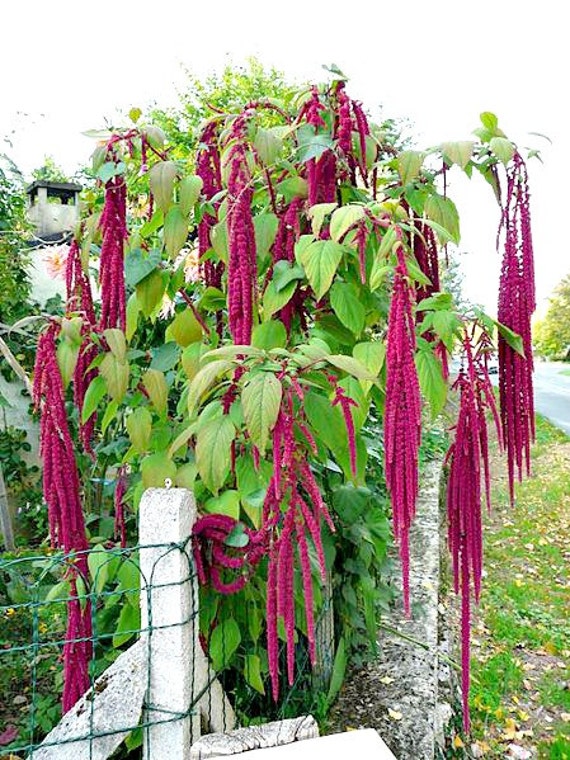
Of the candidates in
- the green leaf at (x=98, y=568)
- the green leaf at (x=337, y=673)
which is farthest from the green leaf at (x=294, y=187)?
the green leaf at (x=337, y=673)

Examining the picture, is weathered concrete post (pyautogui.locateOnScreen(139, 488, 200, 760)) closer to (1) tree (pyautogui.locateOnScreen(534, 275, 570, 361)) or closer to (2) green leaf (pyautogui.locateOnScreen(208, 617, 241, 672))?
(2) green leaf (pyautogui.locateOnScreen(208, 617, 241, 672))

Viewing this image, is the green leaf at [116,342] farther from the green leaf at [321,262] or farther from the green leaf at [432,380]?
the green leaf at [432,380]

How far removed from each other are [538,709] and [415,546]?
32.3 inches

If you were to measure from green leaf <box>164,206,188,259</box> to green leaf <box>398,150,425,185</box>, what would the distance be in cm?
41

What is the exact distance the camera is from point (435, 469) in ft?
16.1

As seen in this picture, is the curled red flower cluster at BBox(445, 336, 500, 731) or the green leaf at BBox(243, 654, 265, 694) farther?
the green leaf at BBox(243, 654, 265, 694)

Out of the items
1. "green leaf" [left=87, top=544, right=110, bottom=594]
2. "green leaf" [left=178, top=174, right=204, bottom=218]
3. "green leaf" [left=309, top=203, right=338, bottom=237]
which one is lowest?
"green leaf" [left=87, top=544, right=110, bottom=594]

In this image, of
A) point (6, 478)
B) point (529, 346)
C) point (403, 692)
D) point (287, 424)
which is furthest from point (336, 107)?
point (6, 478)

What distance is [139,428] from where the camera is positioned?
1.35 meters

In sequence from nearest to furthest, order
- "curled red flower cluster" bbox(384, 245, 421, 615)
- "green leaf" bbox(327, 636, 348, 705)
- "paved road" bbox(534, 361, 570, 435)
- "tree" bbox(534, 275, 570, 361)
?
"curled red flower cluster" bbox(384, 245, 421, 615) → "green leaf" bbox(327, 636, 348, 705) → "paved road" bbox(534, 361, 570, 435) → "tree" bbox(534, 275, 570, 361)

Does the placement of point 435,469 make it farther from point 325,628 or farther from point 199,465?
point 199,465

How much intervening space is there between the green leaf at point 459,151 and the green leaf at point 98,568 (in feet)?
3.08

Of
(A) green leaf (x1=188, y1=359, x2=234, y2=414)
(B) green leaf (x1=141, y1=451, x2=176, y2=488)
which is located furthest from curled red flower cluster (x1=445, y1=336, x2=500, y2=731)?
(B) green leaf (x1=141, y1=451, x2=176, y2=488)

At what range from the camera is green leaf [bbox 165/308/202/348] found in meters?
1.46
